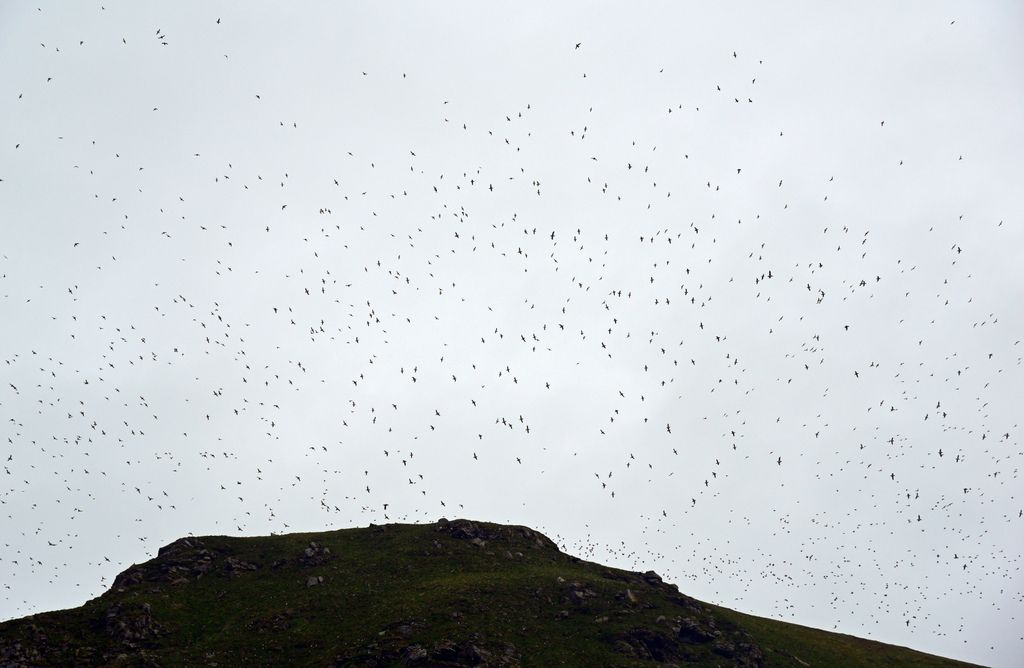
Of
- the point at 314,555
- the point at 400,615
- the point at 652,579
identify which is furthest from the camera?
the point at 652,579

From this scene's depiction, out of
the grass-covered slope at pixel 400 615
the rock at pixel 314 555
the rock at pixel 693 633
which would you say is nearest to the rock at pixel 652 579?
the grass-covered slope at pixel 400 615

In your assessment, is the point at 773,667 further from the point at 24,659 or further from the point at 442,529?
the point at 24,659

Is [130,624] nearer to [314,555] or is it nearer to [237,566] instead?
[237,566]

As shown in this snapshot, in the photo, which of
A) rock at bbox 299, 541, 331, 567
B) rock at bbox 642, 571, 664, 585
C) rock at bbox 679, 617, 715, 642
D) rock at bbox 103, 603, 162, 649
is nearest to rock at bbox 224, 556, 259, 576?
rock at bbox 299, 541, 331, 567

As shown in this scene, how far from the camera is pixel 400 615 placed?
78.9 meters

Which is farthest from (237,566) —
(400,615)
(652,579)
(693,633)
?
(693,633)

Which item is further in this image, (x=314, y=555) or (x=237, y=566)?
(x=314, y=555)

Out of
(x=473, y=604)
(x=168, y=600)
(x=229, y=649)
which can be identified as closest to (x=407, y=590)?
(x=473, y=604)

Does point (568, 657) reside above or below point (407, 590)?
below

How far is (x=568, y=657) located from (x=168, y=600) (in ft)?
147

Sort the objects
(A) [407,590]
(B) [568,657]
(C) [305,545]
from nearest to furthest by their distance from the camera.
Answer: (B) [568,657], (A) [407,590], (C) [305,545]

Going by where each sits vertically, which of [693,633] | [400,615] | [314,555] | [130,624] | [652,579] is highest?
[652,579]

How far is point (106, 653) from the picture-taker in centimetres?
6969

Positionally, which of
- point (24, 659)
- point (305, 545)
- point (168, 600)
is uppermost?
point (305, 545)
